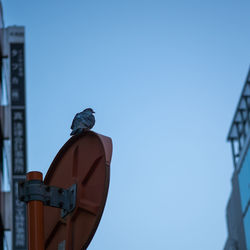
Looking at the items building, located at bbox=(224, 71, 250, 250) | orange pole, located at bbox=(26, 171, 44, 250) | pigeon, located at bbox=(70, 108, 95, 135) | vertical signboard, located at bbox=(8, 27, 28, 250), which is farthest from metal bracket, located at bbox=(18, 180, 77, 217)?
building, located at bbox=(224, 71, 250, 250)

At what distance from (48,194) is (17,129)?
18.5m

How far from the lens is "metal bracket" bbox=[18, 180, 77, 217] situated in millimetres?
3094

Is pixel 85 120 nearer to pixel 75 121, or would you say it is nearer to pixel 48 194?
pixel 75 121

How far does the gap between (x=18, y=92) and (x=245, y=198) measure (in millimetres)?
12143

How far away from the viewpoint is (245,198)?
97.3 feet

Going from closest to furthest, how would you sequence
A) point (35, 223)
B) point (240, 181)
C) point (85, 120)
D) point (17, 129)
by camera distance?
point (35, 223), point (85, 120), point (17, 129), point (240, 181)

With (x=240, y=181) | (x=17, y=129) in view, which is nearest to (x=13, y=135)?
(x=17, y=129)

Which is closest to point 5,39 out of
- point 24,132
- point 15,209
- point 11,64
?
point 11,64

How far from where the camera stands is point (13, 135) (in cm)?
2145

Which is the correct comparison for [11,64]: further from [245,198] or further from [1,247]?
[245,198]

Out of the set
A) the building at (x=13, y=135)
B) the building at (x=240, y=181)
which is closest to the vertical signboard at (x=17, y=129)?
the building at (x=13, y=135)

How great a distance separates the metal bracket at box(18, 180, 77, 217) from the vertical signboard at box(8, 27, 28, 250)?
56.8 feet

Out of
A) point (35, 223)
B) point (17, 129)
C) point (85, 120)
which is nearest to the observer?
point (35, 223)

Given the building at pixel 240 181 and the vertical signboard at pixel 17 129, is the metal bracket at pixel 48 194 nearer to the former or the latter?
the vertical signboard at pixel 17 129
